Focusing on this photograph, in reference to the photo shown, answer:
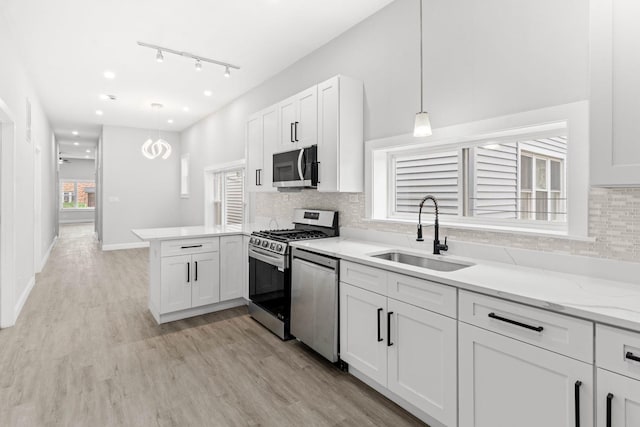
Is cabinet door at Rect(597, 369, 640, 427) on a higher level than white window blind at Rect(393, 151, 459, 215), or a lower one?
lower

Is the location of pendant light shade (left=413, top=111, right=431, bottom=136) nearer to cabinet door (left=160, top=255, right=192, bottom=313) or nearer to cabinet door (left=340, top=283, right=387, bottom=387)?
cabinet door (left=340, top=283, right=387, bottom=387)

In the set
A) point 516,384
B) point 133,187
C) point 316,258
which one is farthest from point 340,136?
point 133,187

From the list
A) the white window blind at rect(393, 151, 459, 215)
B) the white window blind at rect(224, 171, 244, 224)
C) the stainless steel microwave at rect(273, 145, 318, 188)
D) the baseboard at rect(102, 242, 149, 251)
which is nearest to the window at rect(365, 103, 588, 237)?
the white window blind at rect(393, 151, 459, 215)

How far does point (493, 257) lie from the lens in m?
2.16

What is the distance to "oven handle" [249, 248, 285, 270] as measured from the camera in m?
3.06

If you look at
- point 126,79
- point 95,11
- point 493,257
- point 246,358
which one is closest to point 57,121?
point 126,79

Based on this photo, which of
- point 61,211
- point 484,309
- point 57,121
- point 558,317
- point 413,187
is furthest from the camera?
point 61,211

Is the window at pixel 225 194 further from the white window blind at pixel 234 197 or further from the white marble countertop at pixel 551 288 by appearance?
the white marble countertop at pixel 551 288

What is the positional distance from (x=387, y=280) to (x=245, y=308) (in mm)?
2421

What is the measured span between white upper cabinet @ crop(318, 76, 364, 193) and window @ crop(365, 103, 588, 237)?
0.43 feet

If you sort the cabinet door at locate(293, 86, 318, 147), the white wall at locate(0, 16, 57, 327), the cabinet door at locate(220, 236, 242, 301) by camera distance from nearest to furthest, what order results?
the cabinet door at locate(293, 86, 318, 147), the white wall at locate(0, 16, 57, 327), the cabinet door at locate(220, 236, 242, 301)

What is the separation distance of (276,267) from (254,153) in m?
1.64

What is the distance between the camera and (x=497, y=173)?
2391mm

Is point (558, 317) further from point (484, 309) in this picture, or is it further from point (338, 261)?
point (338, 261)
